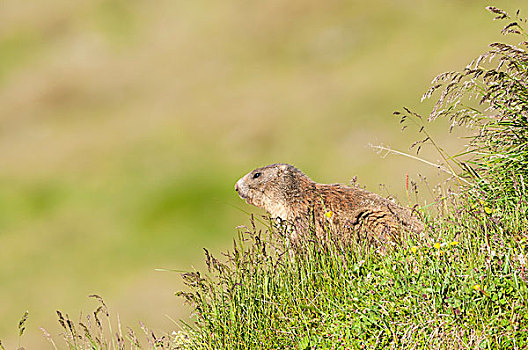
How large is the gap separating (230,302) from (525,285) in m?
2.30

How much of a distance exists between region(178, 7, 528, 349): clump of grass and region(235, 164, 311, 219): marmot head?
225cm

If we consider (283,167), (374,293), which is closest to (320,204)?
(283,167)

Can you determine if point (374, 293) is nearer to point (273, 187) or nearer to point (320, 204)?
point (320, 204)

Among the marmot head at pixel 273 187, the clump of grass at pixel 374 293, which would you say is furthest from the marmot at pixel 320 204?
the clump of grass at pixel 374 293

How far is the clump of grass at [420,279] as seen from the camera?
4801 mm

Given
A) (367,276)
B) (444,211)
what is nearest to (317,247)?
(367,276)

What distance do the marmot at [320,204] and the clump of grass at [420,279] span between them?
Answer: 21.6 inches

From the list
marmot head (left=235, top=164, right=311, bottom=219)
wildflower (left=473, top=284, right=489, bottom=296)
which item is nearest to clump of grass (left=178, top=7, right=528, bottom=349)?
wildflower (left=473, top=284, right=489, bottom=296)

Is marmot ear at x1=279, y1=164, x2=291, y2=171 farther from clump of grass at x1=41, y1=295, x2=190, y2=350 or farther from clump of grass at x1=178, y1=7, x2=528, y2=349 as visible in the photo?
clump of grass at x1=41, y1=295, x2=190, y2=350

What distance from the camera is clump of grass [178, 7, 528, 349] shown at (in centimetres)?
480

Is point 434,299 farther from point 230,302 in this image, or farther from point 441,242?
point 230,302

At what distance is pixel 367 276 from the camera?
538 centimetres

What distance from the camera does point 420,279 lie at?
5164 millimetres

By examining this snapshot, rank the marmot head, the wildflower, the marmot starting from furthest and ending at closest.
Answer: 1. the marmot head
2. the marmot
3. the wildflower
